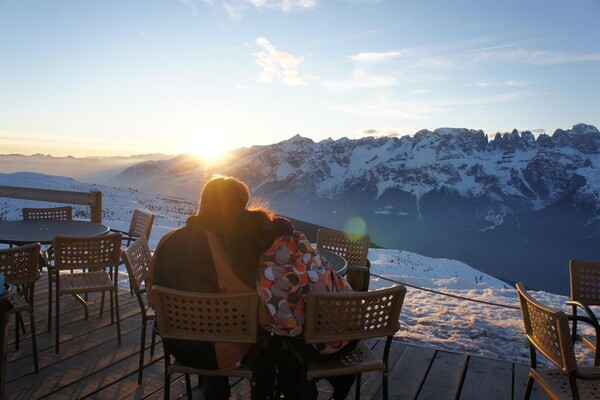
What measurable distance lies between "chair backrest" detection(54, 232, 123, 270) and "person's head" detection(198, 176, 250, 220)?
197 cm

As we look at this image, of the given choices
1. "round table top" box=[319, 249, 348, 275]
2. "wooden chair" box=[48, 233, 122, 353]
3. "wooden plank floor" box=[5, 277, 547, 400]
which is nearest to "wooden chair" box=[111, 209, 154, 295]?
"wooden chair" box=[48, 233, 122, 353]

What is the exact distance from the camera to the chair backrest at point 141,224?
5.25m

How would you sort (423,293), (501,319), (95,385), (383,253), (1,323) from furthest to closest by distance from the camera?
(383,253) < (423,293) < (501,319) < (95,385) < (1,323)

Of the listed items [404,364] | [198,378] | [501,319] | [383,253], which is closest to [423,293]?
[501,319]

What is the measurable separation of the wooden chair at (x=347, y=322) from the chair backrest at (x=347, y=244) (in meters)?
2.07

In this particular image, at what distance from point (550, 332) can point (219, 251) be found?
68.3 inches

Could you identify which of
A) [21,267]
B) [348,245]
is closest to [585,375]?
[348,245]

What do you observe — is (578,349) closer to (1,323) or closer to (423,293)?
(423,293)

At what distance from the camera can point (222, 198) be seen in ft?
7.82

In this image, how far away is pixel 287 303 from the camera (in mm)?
2340

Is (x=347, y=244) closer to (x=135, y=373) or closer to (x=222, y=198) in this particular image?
(x=135, y=373)

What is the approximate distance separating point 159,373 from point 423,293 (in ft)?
16.6

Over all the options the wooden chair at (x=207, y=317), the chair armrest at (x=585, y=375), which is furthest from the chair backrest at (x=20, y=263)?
the chair armrest at (x=585, y=375)

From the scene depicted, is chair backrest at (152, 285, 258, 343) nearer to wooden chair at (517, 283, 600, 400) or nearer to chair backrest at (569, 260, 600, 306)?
wooden chair at (517, 283, 600, 400)
